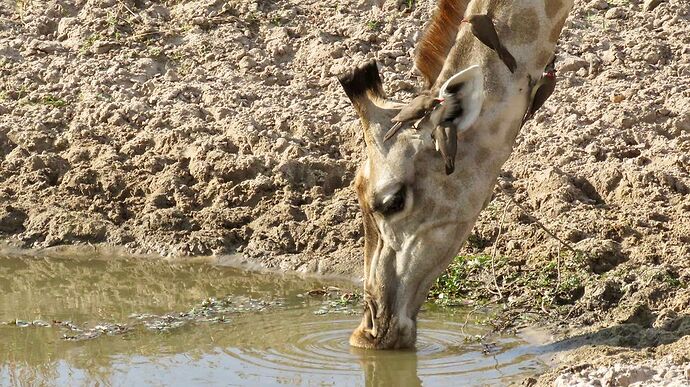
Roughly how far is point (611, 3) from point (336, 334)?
4.47 m

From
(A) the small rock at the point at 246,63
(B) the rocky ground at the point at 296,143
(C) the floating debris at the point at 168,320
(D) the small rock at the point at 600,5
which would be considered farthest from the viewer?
(A) the small rock at the point at 246,63

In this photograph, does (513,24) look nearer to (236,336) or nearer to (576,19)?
(236,336)

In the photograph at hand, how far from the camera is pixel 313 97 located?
10805mm

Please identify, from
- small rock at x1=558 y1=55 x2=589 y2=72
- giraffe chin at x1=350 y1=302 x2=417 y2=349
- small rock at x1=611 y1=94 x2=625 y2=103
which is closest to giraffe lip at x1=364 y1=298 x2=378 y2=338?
giraffe chin at x1=350 y1=302 x2=417 y2=349

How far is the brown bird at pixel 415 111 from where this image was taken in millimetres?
6938

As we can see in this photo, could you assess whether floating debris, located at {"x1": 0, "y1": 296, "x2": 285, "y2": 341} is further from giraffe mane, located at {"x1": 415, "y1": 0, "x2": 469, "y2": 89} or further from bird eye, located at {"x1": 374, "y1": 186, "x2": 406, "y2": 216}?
giraffe mane, located at {"x1": 415, "y1": 0, "x2": 469, "y2": 89}

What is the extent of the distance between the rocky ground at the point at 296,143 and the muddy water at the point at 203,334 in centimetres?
40

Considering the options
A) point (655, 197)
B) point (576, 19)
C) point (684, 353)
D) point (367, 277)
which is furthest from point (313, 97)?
point (684, 353)

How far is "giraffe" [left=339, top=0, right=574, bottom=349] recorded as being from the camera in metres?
7.00

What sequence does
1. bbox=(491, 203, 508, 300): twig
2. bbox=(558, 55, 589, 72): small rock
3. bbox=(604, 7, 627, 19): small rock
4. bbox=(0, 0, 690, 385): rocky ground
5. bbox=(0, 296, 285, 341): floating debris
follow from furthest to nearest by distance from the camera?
bbox=(604, 7, 627, 19): small rock
bbox=(558, 55, 589, 72): small rock
bbox=(0, 0, 690, 385): rocky ground
bbox=(491, 203, 508, 300): twig
bbox=(0, 296, 285, 341): floating debris

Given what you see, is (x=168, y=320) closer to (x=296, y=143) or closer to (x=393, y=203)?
(x=393, y=203)

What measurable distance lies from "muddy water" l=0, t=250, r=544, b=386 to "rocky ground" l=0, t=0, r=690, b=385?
0.40 m

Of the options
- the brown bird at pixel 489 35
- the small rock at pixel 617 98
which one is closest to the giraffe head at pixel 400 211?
the brown bird at pixel 489 35

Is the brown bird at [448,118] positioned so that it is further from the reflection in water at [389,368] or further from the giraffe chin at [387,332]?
the reflection in water at [389,368]
